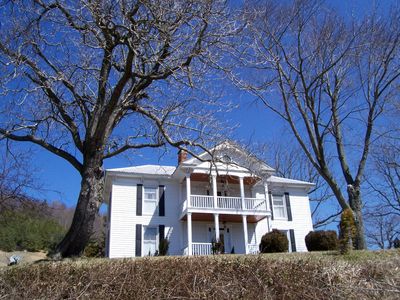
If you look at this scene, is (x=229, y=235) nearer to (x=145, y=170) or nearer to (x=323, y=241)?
(x=323, y=241)

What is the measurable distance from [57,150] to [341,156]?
13.1 meters

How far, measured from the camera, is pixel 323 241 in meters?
19.2

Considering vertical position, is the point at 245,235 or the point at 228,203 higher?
the point at 228,203

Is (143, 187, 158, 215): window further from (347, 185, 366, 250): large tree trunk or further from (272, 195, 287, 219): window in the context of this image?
(347, 185, 366, 250): large tree trunk

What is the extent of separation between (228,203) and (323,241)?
6.16m

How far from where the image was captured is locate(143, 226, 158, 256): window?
851 inches

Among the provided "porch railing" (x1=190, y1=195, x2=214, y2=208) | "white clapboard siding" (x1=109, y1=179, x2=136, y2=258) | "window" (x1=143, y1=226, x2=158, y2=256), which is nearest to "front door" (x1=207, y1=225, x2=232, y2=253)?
"porch railing" (x1=190, y1=195, x2=214, y2=208)

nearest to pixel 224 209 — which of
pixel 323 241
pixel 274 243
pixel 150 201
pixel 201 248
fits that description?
pixel 201 248

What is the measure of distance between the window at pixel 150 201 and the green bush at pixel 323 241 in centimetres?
914

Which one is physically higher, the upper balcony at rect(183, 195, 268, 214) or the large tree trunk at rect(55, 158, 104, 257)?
the upper balcony at rect(183, 195, 268, 214)

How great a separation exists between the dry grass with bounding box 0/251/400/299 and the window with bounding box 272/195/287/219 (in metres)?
17.6

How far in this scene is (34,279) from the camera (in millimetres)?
5797

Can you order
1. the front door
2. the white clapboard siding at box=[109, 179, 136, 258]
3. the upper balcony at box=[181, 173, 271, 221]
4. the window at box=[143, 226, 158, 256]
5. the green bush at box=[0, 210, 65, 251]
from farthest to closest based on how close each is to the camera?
1. the green bush at box=[0, 210, 65, 251]
2. the front door
3. the upper balcony at box=[181, 173, 271, 221]
4. the window at box=[143, 226, 158, 256]
5. the white clapboard siding at box=[109, 179, 136, 258]

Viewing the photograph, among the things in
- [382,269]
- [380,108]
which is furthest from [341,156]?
[382,269]
